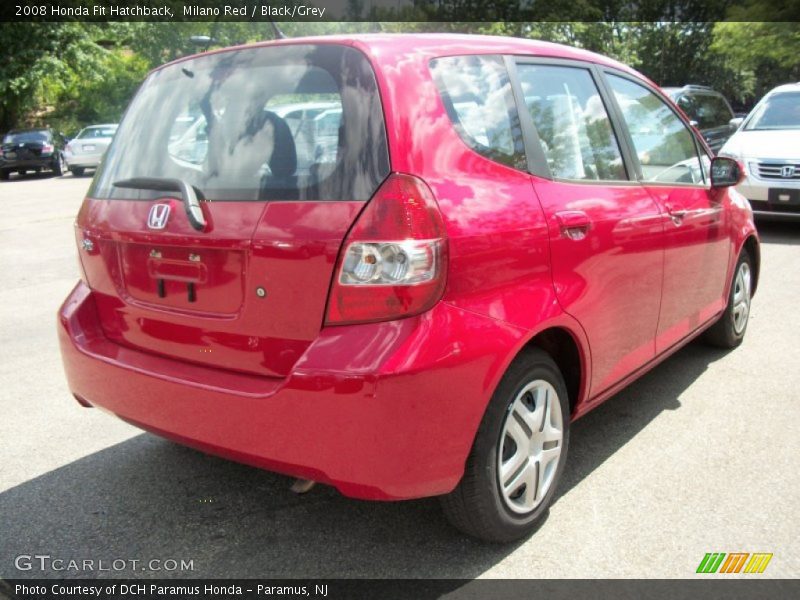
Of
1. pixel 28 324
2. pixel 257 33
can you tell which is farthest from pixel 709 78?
pixel 28 324

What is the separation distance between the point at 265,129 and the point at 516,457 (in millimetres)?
1447

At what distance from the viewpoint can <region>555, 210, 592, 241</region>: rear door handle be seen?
9.53 ft

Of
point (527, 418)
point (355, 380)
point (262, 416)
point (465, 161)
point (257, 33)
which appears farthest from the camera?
point (257, 33)

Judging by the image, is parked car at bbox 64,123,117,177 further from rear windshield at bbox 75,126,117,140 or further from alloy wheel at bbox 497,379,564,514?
alloy wheel at bbox 497,379,564,514

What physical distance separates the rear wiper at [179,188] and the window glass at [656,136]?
2.09 meters

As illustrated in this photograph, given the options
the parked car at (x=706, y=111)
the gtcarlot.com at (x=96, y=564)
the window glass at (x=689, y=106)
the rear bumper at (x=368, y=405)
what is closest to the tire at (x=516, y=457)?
the rear bumper at (x=368, y=405)

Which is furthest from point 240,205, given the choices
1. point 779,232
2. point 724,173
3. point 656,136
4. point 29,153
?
point 29,153

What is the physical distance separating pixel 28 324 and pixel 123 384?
3.91 metres

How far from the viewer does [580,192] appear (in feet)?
10.1

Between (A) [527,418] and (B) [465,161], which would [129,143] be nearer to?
(B) [465,161]

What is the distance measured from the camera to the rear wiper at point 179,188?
259 centimetres

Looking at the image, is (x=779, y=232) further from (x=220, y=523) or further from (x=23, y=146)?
(x=23, y=146)

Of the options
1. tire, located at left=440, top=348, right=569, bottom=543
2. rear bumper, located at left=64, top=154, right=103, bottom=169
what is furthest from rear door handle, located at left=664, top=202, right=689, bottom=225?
rear bumper, located at left=64, top=154, right=103, bottom=169

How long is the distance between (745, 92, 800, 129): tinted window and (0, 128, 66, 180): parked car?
22.1 m
